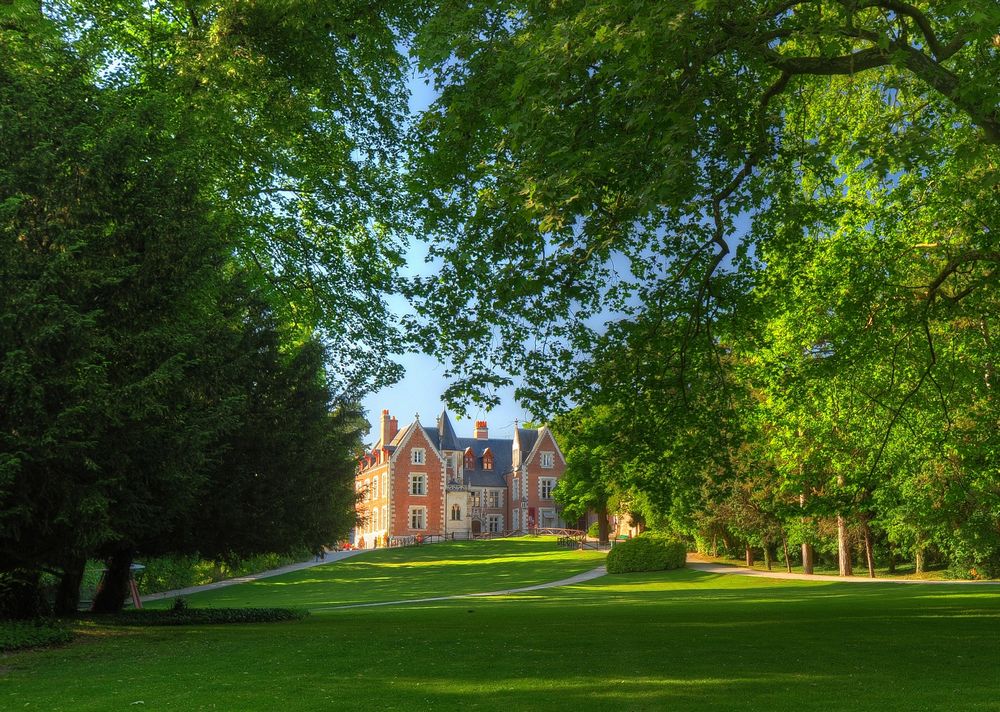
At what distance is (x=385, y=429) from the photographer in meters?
84.3

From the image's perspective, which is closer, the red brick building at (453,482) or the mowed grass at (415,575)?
the mowed grass at (415,575)

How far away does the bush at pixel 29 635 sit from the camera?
14.0 metres

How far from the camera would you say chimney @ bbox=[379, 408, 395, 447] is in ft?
275

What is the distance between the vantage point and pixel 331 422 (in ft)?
76.0

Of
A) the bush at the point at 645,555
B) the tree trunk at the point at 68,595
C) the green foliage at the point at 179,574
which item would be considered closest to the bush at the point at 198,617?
the tree trunk at the point at 68,595

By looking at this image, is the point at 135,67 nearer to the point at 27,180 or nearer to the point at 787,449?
the point at 27,180

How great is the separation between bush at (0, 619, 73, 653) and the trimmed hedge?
3.48 m

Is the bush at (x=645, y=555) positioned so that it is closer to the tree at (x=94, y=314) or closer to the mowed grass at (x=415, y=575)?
the mowed grass at (x=415, y=575)

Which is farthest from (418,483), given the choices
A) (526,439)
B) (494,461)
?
(526,439)

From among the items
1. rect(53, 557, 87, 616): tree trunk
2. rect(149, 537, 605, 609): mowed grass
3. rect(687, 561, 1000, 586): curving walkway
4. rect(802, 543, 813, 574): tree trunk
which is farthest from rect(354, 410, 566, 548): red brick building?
rect(53, 557, 87, 616): tree trunk

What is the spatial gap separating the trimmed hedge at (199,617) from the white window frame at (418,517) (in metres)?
55.3

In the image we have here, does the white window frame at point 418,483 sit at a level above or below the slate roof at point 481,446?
below

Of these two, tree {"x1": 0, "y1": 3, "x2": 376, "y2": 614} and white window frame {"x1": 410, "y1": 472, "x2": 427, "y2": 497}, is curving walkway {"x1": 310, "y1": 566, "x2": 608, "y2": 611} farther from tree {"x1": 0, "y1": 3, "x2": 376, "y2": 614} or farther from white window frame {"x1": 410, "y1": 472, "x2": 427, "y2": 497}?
white window frame {"x1": 410, "y1": 472, "x2": 427, "y2": 497}

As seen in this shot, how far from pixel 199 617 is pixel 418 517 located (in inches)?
2277
